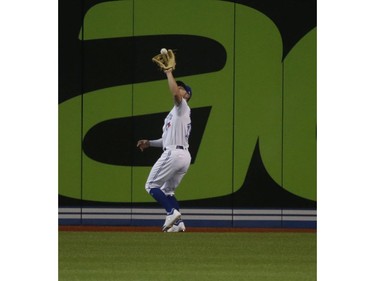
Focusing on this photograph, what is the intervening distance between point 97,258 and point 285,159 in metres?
2.92

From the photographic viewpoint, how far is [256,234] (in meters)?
9.66

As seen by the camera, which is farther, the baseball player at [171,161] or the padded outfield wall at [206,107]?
the padded outfield wall at [206,107]

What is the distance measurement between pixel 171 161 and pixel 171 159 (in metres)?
0.02

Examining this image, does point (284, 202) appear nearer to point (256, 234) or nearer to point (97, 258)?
point (256, 234)

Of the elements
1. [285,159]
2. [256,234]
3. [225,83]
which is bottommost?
[256,234]

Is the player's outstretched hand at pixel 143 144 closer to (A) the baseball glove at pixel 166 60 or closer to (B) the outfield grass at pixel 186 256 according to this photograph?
(A) the baseball glove at pixel 166 60

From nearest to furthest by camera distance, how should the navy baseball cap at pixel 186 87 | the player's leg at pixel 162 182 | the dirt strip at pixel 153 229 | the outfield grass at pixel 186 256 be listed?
1. the outfield grass at pixel 186 256
2. the player's leg at pixel 162 182
3. the dirt strip at pixel 153 229
4. the navy baseball cap at pixel 186 87

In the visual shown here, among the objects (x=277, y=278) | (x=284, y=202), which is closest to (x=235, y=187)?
(x=284, y=202)

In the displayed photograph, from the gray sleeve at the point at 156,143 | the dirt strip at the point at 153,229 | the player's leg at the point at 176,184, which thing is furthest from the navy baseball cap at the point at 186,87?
the dirt strip at the point at 153,229

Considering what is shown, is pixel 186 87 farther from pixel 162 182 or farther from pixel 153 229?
pixel 153 229

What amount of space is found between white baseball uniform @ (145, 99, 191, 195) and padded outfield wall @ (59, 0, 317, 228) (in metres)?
0.15

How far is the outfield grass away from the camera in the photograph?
6.66 metres

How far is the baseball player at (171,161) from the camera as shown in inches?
385

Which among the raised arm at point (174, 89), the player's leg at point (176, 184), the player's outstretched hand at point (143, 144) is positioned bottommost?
the player's leg at point (176, 184)
